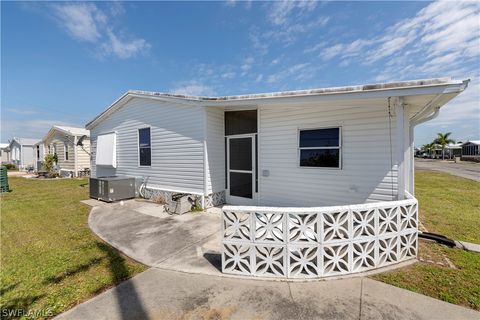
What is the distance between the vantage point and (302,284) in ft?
10.1

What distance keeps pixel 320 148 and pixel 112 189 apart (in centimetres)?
747

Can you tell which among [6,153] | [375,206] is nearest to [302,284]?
[375,206]

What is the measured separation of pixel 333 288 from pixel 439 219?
489cm

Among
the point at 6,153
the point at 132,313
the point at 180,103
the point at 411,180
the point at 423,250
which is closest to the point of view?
the point at 132,313

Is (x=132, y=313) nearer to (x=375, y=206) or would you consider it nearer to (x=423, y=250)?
(x=375, y=206)

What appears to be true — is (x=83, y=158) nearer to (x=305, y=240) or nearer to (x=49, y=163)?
(x=49, y=163)

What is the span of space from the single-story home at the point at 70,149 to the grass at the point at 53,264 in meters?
11.9

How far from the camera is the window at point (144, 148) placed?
876cm

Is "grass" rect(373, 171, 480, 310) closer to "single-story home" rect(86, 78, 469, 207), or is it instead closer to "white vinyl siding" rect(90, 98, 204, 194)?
"single-story home" rect(86, 78, 469, 207)

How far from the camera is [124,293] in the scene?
9.57ft

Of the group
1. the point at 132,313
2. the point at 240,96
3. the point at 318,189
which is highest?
the point at 240,96

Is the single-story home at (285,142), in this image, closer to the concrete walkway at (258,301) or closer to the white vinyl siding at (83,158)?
the concrete walkway at (258,301)

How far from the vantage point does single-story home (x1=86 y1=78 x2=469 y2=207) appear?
467 centimetres

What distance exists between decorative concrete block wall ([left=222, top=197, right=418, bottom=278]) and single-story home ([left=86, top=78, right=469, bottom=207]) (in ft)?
5.77
